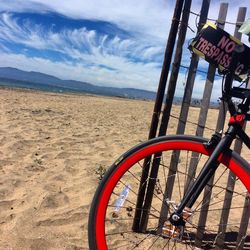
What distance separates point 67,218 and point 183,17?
2.48 m

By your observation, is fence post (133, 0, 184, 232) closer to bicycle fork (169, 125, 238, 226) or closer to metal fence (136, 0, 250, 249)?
metal fence (136, 0, 250, 249)

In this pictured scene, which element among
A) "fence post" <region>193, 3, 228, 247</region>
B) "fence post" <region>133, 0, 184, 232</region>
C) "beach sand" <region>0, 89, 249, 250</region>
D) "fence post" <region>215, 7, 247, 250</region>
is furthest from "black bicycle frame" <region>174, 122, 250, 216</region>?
"beach sand" <region>0, 89, 249, 250</region>

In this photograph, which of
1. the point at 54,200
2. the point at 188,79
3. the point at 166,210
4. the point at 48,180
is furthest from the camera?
the point at 48,180

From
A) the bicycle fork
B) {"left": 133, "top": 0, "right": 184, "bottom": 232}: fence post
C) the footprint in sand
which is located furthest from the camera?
the footprint in sand

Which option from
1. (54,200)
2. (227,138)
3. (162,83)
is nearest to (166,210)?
(162,83)

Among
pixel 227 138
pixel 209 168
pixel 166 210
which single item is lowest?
pixel 166 210

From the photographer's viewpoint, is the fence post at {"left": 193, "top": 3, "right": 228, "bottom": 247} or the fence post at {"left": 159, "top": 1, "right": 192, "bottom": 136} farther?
the fence post at {"left": 159, "top": 1, "right": 192, "bottom": 136}

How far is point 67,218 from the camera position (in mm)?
4129

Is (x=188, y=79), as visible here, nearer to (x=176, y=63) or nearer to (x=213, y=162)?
(x=176, y=63)

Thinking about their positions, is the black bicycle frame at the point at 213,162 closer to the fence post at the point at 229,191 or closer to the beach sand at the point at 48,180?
the fence post at the point at 229,191

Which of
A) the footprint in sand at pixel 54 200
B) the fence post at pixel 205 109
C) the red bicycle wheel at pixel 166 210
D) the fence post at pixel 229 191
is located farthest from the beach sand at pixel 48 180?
the fence post at pixel 229 191

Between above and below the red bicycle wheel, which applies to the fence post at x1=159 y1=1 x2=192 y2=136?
above

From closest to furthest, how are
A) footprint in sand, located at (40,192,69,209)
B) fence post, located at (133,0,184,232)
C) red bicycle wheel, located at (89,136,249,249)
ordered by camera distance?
red bicycle wheel, located at (89,136,249,249) → fence post, located at (133,0,184,232) → footprint in sand, located at (40,192,69,209)

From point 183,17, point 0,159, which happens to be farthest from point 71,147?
point 183,17
